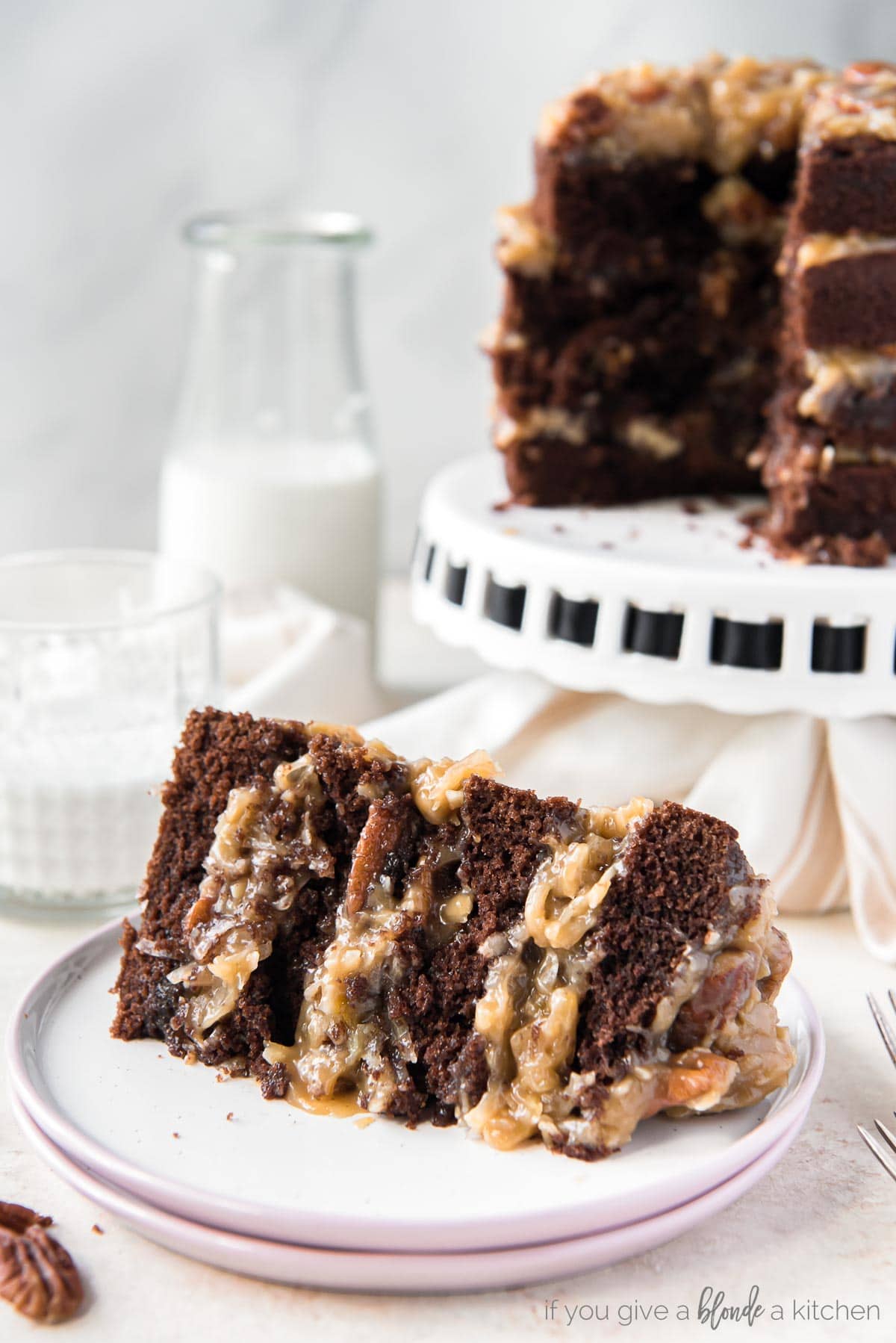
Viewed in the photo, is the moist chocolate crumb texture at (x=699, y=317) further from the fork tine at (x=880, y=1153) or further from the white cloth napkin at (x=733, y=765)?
the fork tine at (x=880, y=1153)

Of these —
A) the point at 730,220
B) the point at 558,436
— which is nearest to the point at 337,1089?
the point at 558,436

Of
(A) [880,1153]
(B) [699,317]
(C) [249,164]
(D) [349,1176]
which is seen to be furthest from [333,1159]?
(C) [249,164]

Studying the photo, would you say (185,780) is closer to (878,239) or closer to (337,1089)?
(337,1089)

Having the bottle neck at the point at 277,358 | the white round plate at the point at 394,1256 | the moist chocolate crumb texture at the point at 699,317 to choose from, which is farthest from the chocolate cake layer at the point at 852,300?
the white round plate at the point at 394,1256

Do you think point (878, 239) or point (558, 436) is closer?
point (878, 239)

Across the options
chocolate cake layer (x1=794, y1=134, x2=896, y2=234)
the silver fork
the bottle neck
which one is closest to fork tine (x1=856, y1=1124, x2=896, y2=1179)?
the silver fork

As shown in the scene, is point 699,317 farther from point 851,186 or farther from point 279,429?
point 279,429
